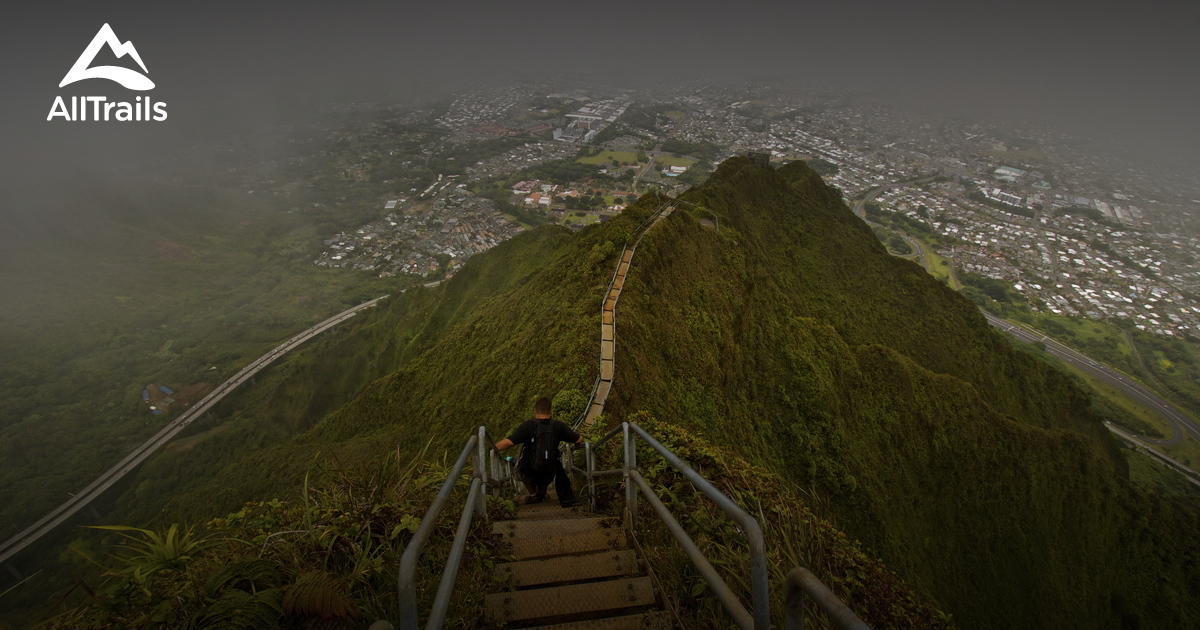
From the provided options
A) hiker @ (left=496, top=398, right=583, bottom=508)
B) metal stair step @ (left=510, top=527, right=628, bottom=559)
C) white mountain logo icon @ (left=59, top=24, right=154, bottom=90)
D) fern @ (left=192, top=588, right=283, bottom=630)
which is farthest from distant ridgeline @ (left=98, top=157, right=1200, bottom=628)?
white mountain logo icon @ (left=59, top=24, right=154, bottom=90)

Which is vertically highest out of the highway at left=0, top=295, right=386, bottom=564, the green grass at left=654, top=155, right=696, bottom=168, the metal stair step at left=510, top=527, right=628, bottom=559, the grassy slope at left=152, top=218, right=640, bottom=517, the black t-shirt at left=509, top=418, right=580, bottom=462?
the green grass at left=654, top=155, right=696, bottom=168

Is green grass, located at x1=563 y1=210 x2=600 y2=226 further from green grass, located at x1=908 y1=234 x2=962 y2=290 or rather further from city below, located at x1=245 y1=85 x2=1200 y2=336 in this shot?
green grass, located at x1=908 y1=234 x2=962 y2=290

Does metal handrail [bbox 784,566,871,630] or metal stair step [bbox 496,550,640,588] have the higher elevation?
metal handrail [bbox 784,566,871,630]

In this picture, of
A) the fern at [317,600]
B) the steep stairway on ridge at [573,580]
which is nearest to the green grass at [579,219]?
the steep stairway on ridge at [573,580]

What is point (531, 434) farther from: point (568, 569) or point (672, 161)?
point (672, 161)

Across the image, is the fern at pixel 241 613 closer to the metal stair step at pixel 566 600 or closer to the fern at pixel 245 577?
the fern at pixel 245 577

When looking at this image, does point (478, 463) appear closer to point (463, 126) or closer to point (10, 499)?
point (10, 499)
